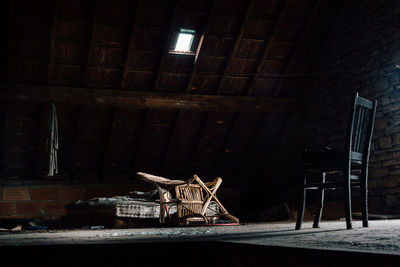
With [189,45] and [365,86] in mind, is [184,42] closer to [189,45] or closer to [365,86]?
[189,45]

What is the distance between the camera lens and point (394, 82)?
17.4 feet

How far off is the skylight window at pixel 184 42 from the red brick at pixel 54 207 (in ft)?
11.8

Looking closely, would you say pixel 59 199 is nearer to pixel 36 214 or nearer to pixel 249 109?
pixel 36 214

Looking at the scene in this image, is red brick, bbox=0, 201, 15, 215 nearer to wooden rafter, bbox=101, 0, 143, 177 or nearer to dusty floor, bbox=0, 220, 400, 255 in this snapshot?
wooden rafter, bbox=101, 0, 143, 177

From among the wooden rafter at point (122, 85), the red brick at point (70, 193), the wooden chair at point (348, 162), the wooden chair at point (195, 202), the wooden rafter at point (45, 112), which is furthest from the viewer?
the red brick at point (70, 193)

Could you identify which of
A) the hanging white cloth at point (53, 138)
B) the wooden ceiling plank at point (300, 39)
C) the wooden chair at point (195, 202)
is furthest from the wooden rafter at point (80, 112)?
the wooden ceiling plank at point (300, 39)

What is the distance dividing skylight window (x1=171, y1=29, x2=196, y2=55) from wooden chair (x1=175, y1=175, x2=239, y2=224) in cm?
236

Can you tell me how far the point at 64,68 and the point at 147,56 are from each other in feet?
4.32

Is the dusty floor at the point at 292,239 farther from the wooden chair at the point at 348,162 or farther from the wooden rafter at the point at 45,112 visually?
the wooden rafter at the point at 45,112

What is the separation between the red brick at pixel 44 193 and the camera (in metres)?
7.31

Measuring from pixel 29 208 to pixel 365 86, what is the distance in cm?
602

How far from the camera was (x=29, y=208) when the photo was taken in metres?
7.21

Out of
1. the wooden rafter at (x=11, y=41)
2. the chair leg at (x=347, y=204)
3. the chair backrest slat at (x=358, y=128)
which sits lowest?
the chair leg at (x=347, y=204)

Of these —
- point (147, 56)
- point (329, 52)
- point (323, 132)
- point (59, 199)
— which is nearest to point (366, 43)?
point (329, 52)
